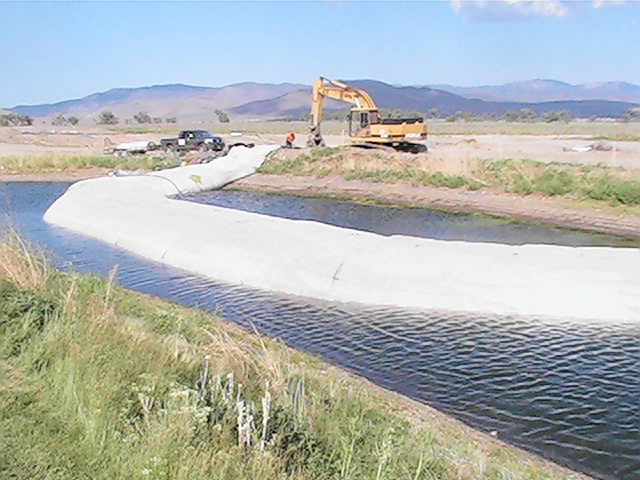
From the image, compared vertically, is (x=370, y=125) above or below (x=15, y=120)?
above

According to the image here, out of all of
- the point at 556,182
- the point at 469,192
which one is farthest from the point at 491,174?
the point at 556,182

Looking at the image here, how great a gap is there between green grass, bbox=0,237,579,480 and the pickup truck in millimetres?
31373

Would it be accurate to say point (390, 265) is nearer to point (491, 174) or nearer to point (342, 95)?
point (491, 174)

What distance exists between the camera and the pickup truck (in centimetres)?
3881

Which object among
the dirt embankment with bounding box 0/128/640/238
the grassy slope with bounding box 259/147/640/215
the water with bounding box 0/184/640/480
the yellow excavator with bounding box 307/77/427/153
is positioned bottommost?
the dirt embankment with bounding box 0/128/640/238

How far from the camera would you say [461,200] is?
24594 millimetres

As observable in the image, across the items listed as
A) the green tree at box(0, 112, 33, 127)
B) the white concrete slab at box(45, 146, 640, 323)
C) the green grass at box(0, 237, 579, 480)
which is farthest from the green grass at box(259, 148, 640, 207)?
the green tree at box(0, 112, 33, 127)

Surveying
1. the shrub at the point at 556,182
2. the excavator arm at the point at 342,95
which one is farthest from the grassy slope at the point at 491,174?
the excavator arm at the point at 342,95

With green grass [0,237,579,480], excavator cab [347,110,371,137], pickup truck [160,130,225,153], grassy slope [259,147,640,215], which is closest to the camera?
Answer: green grass [0,237,579,480]

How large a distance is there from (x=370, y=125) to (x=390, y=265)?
65.0 ft

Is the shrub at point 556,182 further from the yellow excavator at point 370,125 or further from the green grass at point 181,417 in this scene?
the green grass at point 181,417

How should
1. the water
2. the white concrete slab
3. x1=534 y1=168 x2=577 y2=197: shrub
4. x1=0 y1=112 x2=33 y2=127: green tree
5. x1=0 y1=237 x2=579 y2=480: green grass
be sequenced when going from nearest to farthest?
1. x1=0 y1=237 x2=579 y2=480: green grass
2. the water
3. the white concrete slab
4. x1=534 y1=168 x2=577 y2=197: shrub
5. x1=0 y1=112 x2=33 y2=127: green tree

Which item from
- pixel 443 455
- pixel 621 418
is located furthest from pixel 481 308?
pixel 443 455

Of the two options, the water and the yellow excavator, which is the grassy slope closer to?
the yellow excavator
